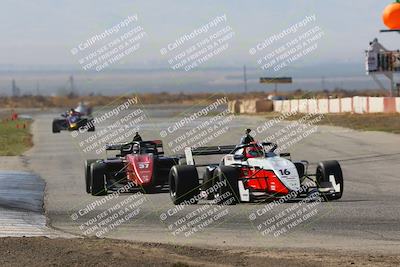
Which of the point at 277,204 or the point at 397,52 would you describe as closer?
the point at 277,204

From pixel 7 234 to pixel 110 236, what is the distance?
1580 millimetres

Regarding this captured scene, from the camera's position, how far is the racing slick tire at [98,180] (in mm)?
19031

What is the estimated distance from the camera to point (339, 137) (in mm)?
39688

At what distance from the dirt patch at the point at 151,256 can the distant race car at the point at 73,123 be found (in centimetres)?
3802

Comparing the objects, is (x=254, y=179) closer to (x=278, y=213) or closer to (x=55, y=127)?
(x=278, y=213)

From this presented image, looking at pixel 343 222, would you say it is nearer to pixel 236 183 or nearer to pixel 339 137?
pixel 236 183

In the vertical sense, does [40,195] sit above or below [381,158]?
above

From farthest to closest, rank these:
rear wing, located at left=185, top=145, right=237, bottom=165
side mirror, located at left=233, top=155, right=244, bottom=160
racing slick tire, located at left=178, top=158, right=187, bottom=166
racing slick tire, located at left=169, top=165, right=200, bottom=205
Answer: racing slick tire, located at left=178, top=158, right=187, bottom=166, rear wing, located at left=185, top=145, right=237, bottom=165, side mirror, located at left=233, top=155, right=244, bottom=160, racing slick tire, located at left=169, top=165, right=200, bottom=205

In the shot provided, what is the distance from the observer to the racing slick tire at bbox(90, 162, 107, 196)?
19031mm

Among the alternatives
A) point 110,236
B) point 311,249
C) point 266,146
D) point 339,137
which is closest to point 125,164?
point 266,146

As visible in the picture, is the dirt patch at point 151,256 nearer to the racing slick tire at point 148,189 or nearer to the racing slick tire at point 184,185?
the racing slick tire at point 184,185

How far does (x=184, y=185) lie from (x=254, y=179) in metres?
1.41

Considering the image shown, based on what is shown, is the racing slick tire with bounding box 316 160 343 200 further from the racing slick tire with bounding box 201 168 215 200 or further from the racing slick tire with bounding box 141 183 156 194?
→ the racing slick tire with bounding box 141 183 156 194

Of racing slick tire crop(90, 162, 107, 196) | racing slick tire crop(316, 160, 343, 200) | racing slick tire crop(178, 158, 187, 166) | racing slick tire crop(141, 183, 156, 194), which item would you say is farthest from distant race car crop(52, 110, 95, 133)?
racing slick tire crop(316, 160, 343, 200)
